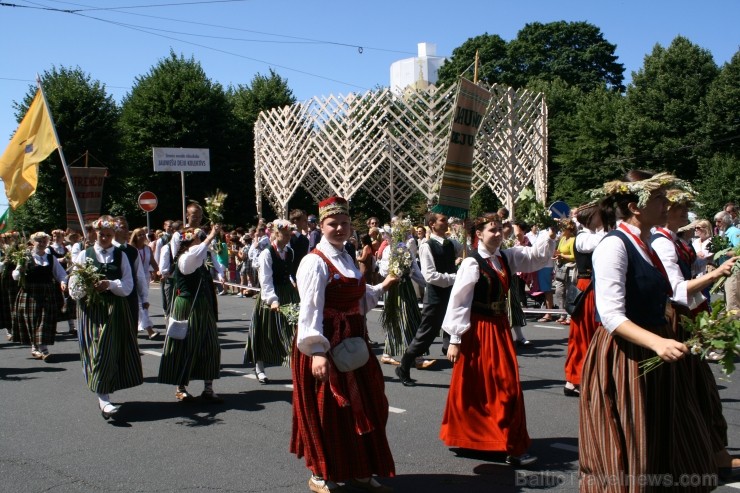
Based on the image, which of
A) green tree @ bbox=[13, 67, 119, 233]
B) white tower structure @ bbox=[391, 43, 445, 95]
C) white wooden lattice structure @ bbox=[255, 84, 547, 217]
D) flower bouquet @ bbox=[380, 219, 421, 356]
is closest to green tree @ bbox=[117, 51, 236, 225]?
green tree @ bbox=[13, 67, 119, 233]

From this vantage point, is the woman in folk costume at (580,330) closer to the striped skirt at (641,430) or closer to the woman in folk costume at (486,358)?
the woman in folk costume at (486,358)

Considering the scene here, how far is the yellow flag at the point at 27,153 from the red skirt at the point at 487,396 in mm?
7736

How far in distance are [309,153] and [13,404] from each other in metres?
19.1

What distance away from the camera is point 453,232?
10.2 meters

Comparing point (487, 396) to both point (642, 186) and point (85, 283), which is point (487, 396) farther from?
point (85, 283)

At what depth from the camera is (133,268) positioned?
26.7 ft

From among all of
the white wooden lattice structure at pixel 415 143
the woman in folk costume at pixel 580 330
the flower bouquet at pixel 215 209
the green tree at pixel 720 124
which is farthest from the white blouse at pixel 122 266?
the green tree at pixel 720 124

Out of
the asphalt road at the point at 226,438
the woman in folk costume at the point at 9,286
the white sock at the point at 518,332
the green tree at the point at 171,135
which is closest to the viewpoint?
the asphalt road at the point at 226,438

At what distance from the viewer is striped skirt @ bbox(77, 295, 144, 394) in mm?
6914

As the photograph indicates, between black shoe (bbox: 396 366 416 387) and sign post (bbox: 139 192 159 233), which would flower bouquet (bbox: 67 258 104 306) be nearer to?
black shoe (bbox: 396 366 416 387)

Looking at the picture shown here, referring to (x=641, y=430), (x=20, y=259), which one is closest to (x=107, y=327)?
(x=20, y=259)

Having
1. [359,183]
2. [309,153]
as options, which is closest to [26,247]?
[359,183]

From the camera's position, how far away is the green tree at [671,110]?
3359cm

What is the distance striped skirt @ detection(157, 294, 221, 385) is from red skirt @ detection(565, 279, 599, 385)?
341cm
